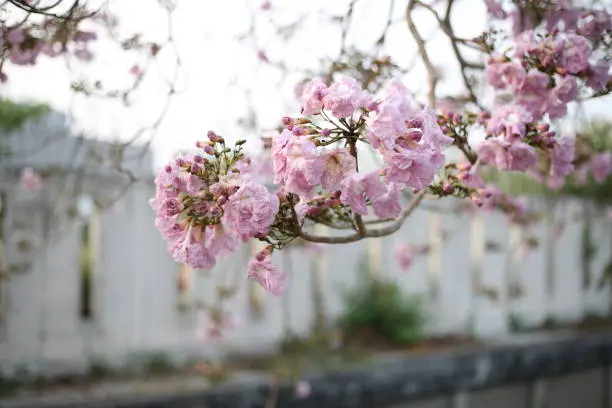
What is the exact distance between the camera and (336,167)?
3.52 feet

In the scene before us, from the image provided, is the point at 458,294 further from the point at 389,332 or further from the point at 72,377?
the point at 72,377

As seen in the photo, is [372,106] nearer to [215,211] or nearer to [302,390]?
[215,211]

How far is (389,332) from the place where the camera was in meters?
5.66

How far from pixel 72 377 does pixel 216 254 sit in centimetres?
340

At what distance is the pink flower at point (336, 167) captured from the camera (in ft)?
3.50

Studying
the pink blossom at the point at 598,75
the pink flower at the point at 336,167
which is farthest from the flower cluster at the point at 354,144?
the pink blossom at the point at 598,75

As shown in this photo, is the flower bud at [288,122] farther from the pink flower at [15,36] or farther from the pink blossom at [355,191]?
the pink flower at [15,36]

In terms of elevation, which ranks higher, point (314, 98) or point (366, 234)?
point (314, 98)

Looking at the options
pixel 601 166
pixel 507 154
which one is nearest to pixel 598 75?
pixel 507 154

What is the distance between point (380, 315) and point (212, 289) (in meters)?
1.51

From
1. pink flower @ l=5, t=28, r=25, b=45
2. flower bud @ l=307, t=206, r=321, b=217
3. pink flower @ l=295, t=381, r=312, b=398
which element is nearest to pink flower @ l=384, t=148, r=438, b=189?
flower bud @ l=307, t=206, r=321, b=217

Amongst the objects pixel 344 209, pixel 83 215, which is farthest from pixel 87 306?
pixel 344 209

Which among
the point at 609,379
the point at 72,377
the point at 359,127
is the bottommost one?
the point at 609,379

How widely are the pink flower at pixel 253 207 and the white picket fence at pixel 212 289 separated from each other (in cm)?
238
